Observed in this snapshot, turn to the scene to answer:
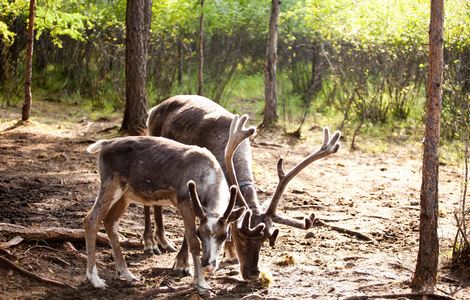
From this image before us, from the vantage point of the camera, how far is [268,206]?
269 inches

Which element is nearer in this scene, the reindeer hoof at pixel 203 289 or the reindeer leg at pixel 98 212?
the reindeer hoof at pixel 203 289

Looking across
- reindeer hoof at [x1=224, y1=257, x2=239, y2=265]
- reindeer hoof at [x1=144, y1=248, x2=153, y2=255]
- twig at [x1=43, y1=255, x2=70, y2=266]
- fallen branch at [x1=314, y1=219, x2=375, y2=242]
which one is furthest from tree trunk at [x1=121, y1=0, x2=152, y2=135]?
twig at [x1=43, y1=255, x2=70, y2=266]

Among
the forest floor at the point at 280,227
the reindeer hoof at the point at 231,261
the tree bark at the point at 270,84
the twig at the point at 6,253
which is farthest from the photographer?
the tree bark at the point at 270,84

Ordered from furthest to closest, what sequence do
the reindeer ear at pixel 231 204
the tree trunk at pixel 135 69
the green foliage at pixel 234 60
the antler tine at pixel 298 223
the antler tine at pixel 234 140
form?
the green foliage at pixel 234 60, the tree trunk at pixel 135 69, the antler tine at pixel 234 140, the antler tine at pixel 298 223, the reindeer ear at pixel 231 204

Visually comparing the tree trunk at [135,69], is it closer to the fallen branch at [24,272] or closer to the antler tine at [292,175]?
the antler tine at [292,175]

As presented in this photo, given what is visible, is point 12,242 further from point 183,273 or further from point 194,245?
point 194,245

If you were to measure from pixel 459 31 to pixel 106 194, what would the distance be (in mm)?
7486

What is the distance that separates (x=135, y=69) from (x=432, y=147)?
24.1 feet

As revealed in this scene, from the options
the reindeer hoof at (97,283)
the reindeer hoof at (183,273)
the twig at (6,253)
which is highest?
the twig at (6,253)

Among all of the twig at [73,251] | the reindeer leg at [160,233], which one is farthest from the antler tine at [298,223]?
the twig at [73,251]

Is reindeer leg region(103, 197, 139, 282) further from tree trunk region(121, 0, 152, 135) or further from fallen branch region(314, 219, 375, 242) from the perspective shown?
tree trunk region(121, 0, 152, 135)

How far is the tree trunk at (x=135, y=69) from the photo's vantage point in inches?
487

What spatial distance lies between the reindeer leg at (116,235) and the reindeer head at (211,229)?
3.08 feet

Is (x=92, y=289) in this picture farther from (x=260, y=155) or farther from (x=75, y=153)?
(x=260, y=155)
